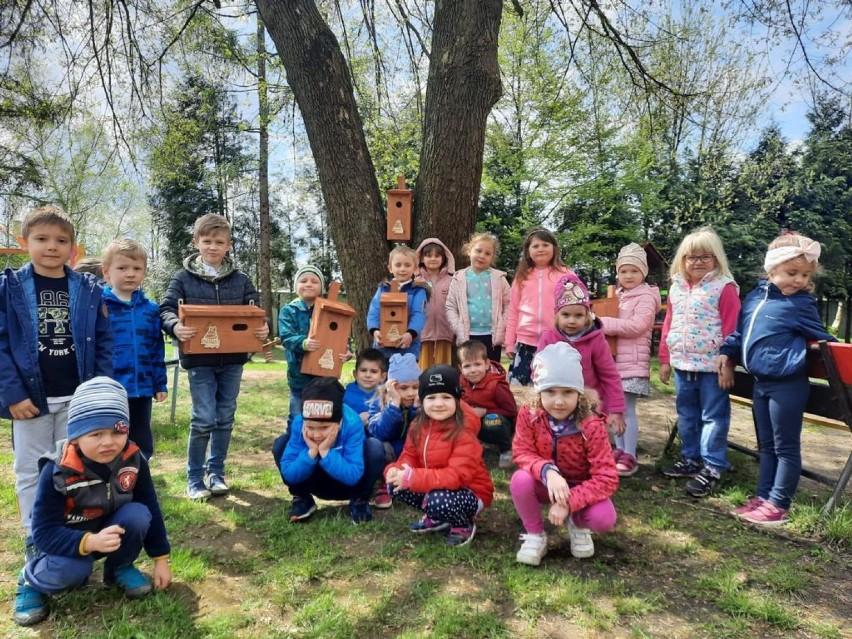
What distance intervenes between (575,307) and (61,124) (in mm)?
6759

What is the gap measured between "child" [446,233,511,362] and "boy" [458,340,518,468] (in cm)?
27

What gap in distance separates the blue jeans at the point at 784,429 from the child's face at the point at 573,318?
3.86ft

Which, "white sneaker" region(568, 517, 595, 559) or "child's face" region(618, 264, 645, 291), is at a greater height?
"child's face" region(618, 264, 645, 291)

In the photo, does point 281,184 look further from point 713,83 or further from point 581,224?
point 713,83

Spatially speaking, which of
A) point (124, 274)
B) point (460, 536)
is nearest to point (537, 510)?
point (460, 536)

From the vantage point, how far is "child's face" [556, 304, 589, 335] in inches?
139

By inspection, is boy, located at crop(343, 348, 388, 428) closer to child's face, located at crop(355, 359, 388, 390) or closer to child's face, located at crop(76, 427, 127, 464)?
child's face, located at crop(355, 359, 388, 390)

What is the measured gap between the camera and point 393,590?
2484 millimetres

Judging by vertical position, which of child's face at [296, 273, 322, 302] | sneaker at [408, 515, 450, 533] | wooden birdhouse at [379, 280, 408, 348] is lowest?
sneaker at [408, 515, 450, 533]

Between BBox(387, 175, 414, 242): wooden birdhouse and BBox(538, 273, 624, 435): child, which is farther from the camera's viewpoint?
BBox(387, 175, 414, 242): wooden birdhouse

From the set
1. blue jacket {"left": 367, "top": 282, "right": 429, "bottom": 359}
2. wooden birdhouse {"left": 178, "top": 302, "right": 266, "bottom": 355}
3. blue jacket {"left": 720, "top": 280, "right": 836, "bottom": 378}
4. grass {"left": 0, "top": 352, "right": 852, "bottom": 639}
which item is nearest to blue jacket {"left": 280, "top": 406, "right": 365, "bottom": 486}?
grass {"left": 0, "top": 352, "right": 852, "bottom": 639}

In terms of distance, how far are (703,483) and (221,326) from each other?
11.4 ft

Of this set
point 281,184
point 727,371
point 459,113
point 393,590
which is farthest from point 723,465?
point 281,184

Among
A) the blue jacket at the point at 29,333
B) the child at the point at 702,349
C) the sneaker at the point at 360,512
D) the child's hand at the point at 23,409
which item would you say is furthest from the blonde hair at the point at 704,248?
the child's hand at the point at 23,409
